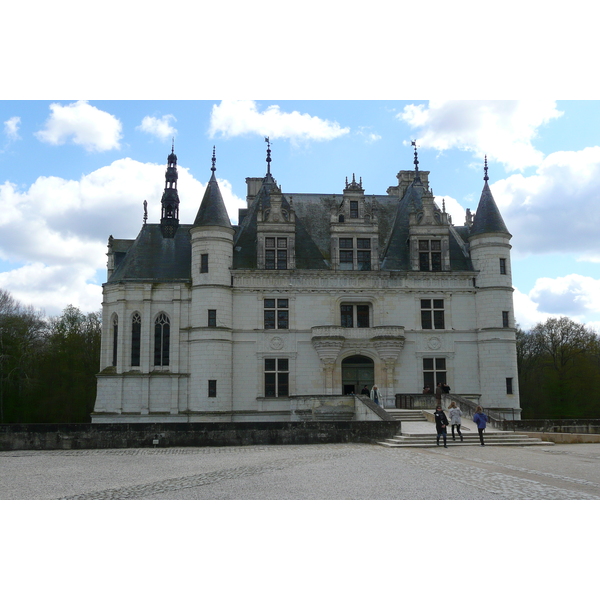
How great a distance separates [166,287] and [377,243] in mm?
12165

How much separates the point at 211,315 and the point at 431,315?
12.3 meters

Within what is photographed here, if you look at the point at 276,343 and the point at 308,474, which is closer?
the point at 308,474

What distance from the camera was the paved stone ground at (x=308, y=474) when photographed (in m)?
12.9

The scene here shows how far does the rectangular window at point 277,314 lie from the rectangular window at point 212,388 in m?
4.25

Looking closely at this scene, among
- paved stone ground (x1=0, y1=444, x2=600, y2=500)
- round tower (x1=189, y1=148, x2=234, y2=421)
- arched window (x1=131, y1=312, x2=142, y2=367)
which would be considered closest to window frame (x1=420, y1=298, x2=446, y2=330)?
round tower (x1=189, y1=148, x2=234, y2=421)

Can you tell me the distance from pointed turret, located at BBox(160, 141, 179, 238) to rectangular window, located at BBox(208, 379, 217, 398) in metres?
10.1

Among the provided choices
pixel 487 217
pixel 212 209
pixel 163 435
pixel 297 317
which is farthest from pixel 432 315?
pixel 163 435

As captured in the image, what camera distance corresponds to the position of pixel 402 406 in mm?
35031

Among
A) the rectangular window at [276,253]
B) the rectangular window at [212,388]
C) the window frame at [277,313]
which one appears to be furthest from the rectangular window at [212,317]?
the rectangular window at [276,253]

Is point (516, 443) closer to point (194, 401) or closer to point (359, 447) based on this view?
point (359, 447)

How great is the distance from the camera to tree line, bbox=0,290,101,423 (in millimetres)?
54656

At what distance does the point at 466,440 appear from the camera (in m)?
26.0

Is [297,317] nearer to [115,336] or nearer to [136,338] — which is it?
[136,338]

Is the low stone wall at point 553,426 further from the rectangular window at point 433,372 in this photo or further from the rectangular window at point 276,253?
the rectangular window at point 276,253
